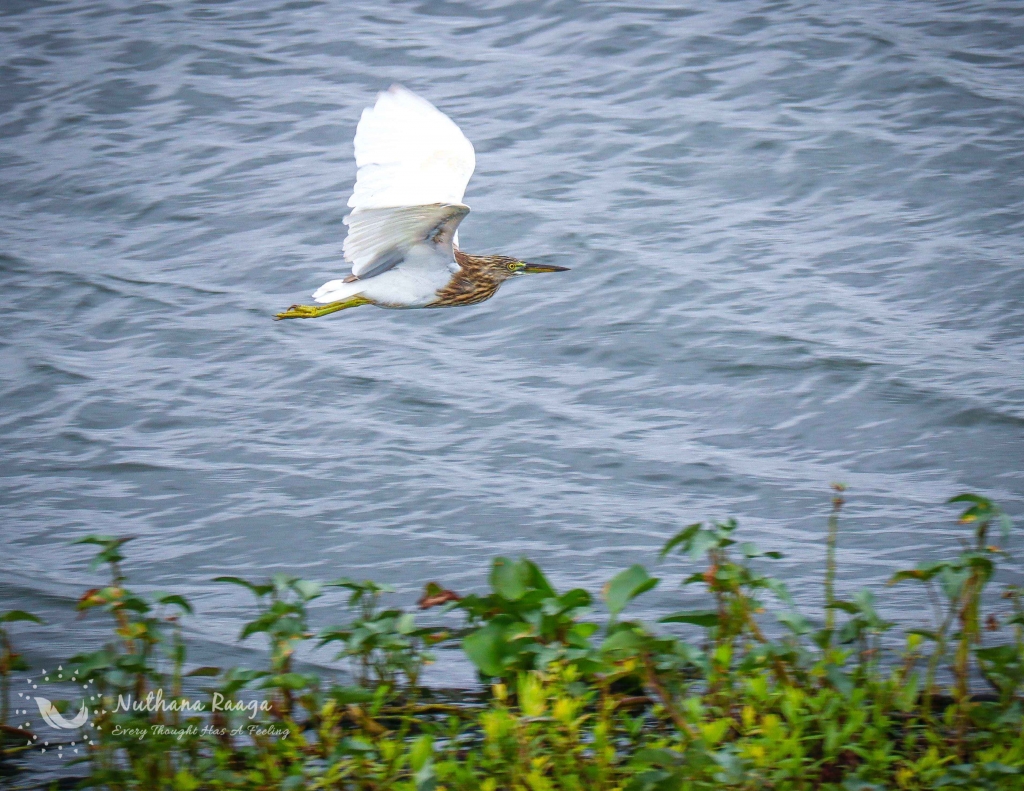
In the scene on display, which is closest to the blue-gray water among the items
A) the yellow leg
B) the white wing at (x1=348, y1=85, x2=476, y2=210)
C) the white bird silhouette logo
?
the white bird silhouette logo

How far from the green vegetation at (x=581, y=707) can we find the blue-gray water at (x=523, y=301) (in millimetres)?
1258

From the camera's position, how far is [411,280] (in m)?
5.15

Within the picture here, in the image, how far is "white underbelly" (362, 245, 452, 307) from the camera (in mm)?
5070

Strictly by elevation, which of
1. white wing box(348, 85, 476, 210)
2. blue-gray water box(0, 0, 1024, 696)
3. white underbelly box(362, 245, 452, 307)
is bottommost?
blue-gray water box(0, 0, 1024, 696)

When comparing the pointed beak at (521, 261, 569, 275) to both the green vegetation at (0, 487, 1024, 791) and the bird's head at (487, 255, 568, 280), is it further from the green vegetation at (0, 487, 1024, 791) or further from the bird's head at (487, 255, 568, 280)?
the green vegetation at (0, 487, 1024, 791)

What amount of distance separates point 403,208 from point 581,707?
6.94 ft

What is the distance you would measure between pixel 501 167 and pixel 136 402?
3.36 metres

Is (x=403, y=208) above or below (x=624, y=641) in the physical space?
above

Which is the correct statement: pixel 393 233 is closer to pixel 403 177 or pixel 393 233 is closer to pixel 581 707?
pixel 403 177

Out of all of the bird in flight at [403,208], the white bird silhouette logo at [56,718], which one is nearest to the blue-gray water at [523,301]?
the white bird silhouette logo at [56,718]

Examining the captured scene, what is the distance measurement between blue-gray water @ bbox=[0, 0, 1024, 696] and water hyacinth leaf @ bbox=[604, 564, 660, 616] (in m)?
1.46

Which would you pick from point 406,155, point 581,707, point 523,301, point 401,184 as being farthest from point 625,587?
point 523,301

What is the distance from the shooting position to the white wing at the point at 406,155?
458 cm

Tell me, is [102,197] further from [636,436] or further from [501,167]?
[636,436]
